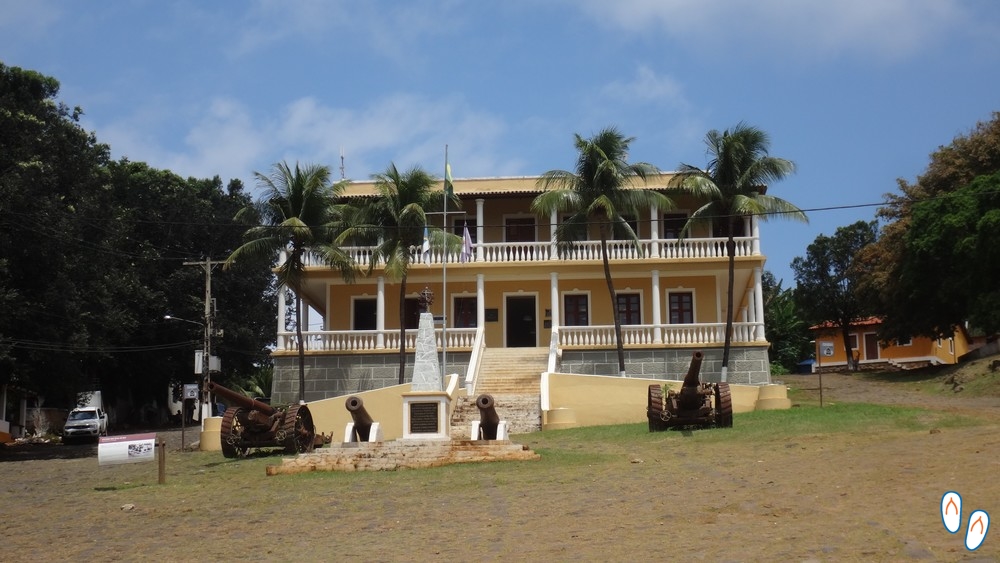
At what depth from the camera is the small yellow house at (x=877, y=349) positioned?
51094 millimetres

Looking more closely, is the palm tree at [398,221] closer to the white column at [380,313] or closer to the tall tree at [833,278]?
the white column at [380,313]

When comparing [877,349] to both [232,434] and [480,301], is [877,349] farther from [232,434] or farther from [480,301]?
[232,434]

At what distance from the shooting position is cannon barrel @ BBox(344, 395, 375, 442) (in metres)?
19.7

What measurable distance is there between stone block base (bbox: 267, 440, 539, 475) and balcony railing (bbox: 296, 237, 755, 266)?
1472cm

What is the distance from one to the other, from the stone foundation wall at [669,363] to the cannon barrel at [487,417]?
1152 centimetres

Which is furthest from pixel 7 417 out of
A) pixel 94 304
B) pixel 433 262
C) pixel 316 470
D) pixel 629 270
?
pixel 316 470

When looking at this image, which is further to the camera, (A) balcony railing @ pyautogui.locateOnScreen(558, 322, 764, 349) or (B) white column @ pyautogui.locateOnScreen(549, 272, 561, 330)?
(B) white column @ pyautogui.locateOnScreen(549, 272, 561, 330)

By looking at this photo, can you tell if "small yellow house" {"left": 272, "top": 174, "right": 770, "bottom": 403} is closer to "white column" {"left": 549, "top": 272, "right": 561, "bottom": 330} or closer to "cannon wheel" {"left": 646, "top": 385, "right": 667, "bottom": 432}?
"white column" {"left": 549, "top": 272, "right": 561, "bottom": 330}

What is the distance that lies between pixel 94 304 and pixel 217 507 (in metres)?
20.5

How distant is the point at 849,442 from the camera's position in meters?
17.5

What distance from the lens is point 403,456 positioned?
1791 centimetres

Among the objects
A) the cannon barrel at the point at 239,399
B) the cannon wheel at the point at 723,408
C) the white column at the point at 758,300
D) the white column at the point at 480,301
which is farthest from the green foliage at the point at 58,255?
the white column at the point at 758,300

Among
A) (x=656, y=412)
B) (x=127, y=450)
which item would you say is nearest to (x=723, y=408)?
(x=656, y=412)

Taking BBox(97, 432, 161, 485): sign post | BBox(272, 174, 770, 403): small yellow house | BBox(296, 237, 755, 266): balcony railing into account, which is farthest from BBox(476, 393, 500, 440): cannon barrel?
BBox(296, 237, 755, 266): balcony railing
